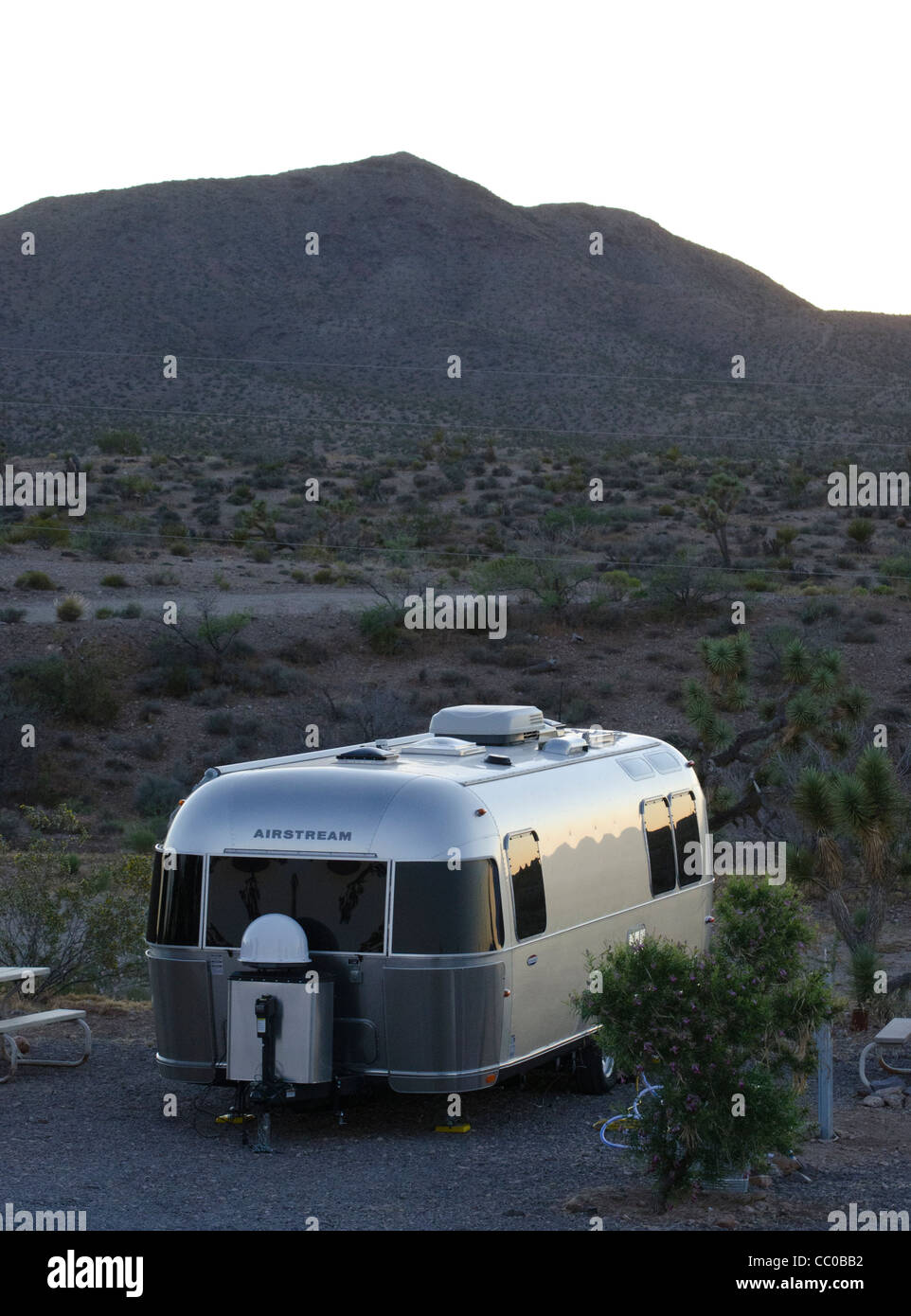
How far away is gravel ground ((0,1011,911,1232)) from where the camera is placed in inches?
289

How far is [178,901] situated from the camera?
916 centimetres

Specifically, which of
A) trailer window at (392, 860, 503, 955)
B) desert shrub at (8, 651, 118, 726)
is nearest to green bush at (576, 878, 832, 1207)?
trailer window at (392, 860, 503, 955)

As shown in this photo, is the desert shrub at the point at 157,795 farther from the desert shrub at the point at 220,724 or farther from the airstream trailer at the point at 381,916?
the airstream trailer at the point at 381,916

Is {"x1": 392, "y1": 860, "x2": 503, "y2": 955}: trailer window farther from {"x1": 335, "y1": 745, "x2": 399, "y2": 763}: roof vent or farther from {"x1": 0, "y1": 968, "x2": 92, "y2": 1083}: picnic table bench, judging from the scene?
{"x1": 0, "y1": 968, "x2": 92, "y2": 1083}: picnic table bench

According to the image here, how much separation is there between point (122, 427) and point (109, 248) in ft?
134

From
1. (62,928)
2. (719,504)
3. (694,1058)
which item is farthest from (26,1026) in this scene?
(719,504)

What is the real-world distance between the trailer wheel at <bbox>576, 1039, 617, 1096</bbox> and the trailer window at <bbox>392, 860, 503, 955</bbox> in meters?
1.77

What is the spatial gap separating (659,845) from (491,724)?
1.51 metres

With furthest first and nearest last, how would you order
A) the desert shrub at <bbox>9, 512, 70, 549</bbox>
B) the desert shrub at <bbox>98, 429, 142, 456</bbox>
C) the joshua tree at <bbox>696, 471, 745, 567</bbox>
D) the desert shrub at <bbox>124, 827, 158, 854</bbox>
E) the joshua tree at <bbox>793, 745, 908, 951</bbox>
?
the desert shrub at <bbox>98, 429, 142, 456</bbox> → the joshua tree at <bbox>696, 471, 745, 567</bbox> → the desert shrub at <bbox>9, 512, 70, 549</bbox> → the desert shrub at <bbox>124, 827, 158, 854</bbox> → the joshua tree at <bbox>793, 745, 908, 951</bbox>

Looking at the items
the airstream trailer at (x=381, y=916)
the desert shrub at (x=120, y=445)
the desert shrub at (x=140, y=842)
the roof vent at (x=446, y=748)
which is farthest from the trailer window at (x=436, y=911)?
the desert shrub at (x=120, y=445)

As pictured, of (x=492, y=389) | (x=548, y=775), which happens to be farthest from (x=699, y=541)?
(x=492, y=389)

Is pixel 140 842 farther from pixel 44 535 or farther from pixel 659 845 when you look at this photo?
pixel 44 535

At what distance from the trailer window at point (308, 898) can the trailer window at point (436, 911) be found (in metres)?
0.11

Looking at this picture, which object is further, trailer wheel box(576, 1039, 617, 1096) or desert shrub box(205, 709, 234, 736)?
desert shrub box(205, 709, 234, 736)
